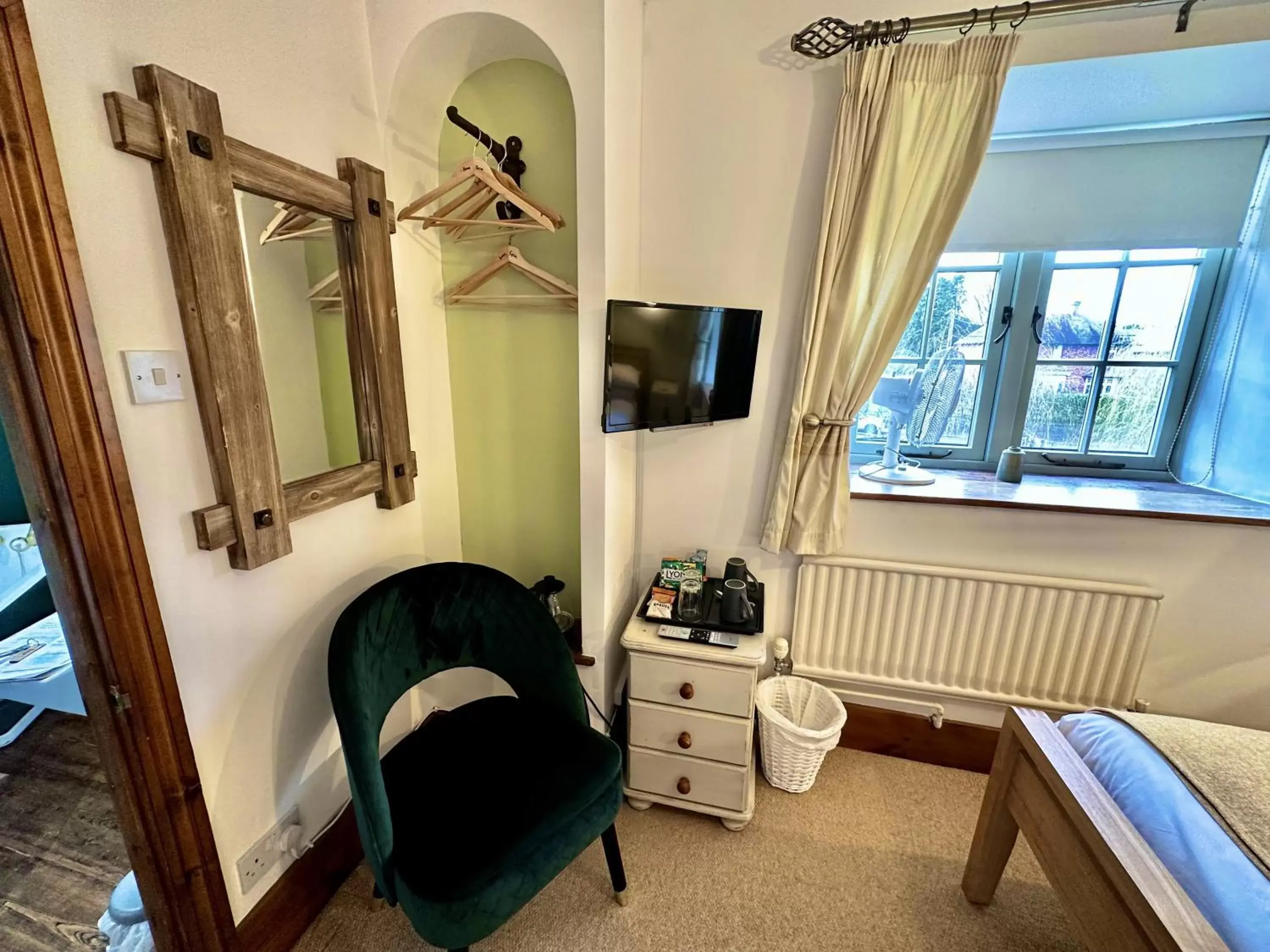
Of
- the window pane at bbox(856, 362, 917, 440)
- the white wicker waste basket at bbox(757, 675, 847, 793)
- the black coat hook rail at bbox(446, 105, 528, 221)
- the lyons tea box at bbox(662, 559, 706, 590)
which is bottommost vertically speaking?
the white wicker waste basket at bbox(757, 675, 847, 793)

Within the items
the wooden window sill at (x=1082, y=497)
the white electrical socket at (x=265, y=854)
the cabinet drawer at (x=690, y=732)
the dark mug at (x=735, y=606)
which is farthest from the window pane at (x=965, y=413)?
the white electrical socket at (x=265, y=854)

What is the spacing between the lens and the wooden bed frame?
2.77 ft

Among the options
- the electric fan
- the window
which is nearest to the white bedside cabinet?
the electric fan

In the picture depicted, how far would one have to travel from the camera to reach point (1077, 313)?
182 centimetres

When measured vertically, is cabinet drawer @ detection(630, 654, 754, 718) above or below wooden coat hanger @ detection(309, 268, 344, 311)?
below

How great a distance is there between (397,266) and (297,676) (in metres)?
1.14

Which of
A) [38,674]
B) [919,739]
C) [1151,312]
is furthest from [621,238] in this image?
[38,674]

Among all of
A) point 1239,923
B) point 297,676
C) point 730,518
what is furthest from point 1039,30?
point 297,676

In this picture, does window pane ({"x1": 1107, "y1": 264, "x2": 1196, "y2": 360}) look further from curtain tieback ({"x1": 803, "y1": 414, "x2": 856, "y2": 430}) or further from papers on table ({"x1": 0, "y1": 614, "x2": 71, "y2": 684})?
papers on table ({"x1": 0, "y1": 614, "x2": 71, "y2": 684})

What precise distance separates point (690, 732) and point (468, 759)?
660 millimetres

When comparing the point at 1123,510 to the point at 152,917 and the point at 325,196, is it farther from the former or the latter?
the point at 152,917

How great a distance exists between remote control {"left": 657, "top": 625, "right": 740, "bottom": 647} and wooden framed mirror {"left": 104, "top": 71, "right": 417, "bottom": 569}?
2.96 feet

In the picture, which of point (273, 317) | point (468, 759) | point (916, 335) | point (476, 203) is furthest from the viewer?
point (916, 335)

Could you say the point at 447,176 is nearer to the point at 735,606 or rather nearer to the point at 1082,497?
the point at 735,606
